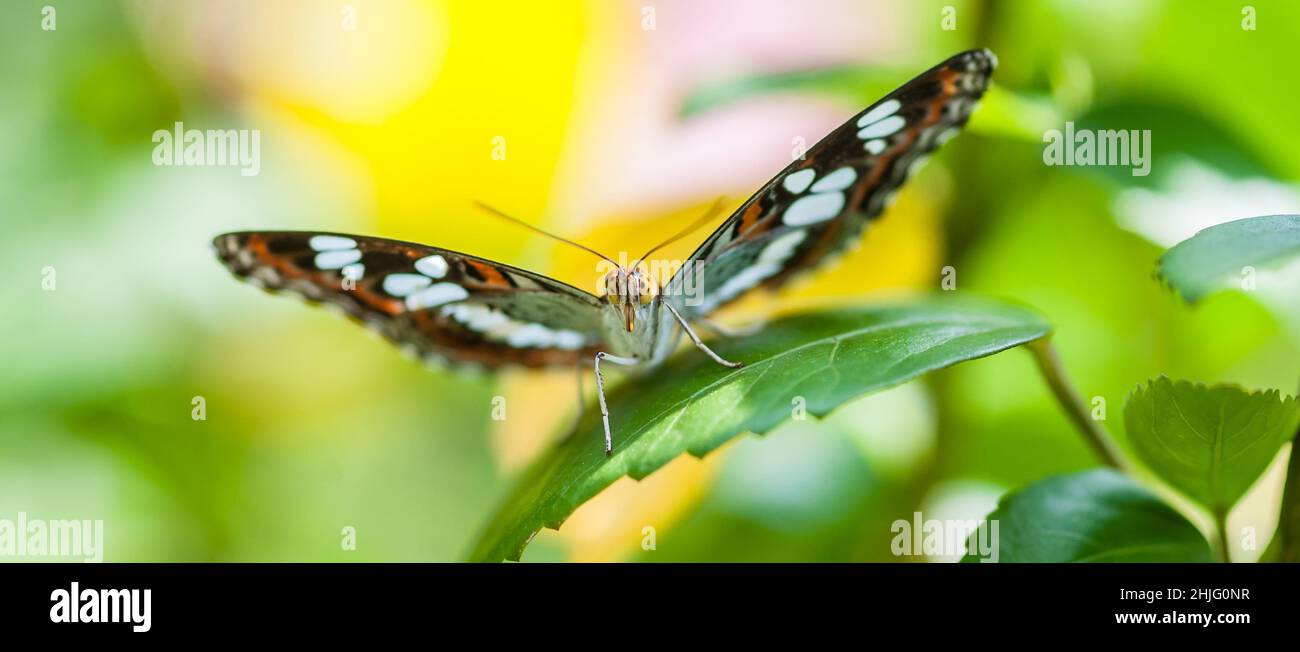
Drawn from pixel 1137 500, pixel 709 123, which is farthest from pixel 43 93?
pixel 1137 500

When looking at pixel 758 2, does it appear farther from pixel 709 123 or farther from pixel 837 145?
pixel 837 145
